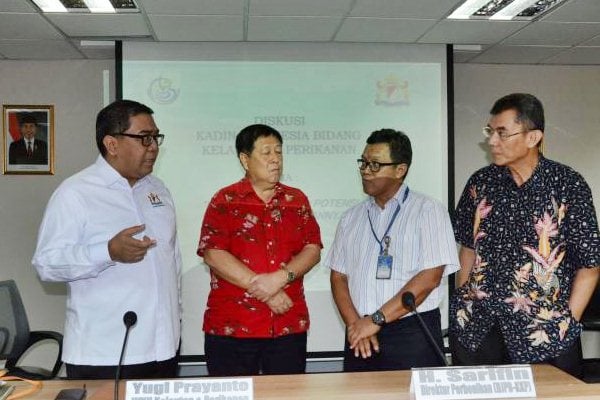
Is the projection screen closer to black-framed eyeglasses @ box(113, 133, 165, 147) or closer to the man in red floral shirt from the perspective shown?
the man in red floral shirt

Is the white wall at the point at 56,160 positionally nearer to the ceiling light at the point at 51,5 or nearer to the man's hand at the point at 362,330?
the ceiling light at the point at 51,5

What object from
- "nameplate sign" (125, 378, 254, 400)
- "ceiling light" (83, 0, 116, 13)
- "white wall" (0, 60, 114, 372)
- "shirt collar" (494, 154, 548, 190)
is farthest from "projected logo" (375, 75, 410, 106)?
"nameplate sign" (125, 378, 254, 400)

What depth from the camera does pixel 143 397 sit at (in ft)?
4.99

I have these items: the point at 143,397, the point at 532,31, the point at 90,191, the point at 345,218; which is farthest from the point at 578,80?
the point at 143,397

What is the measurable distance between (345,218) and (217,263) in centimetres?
58

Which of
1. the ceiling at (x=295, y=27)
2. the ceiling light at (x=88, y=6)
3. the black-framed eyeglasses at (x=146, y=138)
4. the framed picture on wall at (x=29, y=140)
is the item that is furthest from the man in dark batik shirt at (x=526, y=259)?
the framed picture on wall at (x=29, y=140)

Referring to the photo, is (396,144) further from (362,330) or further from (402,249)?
(362,330)

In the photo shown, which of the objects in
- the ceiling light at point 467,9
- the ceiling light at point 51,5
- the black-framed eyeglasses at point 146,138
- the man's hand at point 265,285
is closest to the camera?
the black-framed eyeglasses at point 146,138

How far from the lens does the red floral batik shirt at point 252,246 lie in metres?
2.37

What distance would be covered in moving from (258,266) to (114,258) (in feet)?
1.96

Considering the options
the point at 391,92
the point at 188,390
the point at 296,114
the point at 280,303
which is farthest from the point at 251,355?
the point at 391,92

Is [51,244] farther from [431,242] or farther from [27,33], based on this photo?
[27,33]

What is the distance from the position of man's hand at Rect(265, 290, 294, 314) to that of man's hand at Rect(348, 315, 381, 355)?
0.27 metres

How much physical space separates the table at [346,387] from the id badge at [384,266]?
0.50 meters
